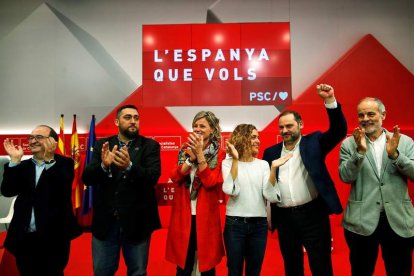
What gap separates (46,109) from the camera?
15.3 feet

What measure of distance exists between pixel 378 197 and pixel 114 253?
72.7 inches

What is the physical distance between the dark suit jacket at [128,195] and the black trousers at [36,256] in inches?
12.4

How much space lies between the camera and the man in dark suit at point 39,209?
2.18 m

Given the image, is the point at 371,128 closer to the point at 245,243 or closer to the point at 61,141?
the point at 245,243

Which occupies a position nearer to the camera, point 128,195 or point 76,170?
point 128,195

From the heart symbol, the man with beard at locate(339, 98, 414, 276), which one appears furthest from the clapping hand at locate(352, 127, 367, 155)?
the heart symbol

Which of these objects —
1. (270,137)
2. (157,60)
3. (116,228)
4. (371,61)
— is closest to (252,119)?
(270,137)

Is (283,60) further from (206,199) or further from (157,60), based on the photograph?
(206,199)

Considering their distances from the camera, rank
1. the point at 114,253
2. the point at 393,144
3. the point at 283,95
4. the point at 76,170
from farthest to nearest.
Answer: the point at 283,95, the point at 76,170, the point at 114,253, the point at 393,144

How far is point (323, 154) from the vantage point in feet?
7.82

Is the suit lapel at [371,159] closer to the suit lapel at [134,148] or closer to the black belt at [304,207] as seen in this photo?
the black belt at [304,207]

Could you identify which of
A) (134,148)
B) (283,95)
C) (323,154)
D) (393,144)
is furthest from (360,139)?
(283,95)

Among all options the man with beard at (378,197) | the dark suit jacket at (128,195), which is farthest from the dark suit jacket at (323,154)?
the dark suit jacket at (128,195)

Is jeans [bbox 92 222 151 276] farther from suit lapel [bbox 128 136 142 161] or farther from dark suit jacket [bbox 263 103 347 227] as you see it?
dark suit jacket [bbox 263 103 347 227]
